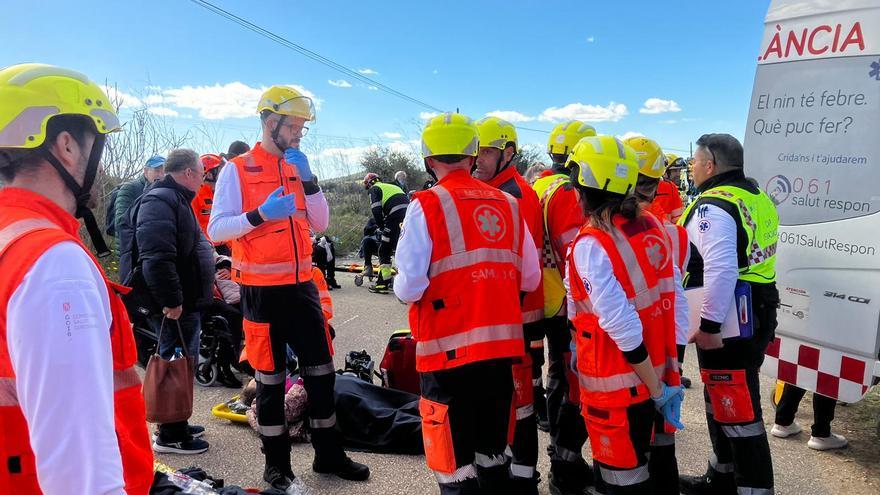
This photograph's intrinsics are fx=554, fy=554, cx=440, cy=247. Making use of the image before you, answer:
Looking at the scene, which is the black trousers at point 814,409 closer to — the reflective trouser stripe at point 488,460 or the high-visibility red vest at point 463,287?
the reflective trouser stripe at point 488,460

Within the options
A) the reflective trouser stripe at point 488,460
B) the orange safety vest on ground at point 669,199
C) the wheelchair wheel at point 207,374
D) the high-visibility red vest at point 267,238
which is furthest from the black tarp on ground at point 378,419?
the orange safety vest on ground at point 669,199

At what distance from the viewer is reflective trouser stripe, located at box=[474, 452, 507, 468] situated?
265 centimetres

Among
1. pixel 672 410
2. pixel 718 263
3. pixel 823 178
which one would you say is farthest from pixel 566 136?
pixel 672 410

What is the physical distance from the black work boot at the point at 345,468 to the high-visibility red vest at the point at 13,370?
2.26 meters

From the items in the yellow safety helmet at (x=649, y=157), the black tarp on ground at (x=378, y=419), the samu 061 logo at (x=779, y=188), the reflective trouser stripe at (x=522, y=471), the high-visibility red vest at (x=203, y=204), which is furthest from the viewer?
the high-visibility red vest at (x=203, y=204)

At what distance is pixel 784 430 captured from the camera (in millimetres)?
4297

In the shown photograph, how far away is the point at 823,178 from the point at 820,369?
124cm

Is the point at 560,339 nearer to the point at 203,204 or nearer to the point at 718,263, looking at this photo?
the point at 718,263

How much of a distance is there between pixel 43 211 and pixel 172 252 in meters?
2.81

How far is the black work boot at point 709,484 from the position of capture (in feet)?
11.3

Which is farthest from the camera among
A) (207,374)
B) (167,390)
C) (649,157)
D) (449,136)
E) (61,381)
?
(207,374)

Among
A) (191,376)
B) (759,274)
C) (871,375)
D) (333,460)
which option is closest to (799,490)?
(871,375)

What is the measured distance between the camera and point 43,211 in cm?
129

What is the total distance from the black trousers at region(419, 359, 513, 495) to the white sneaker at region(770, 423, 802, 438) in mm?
2831
